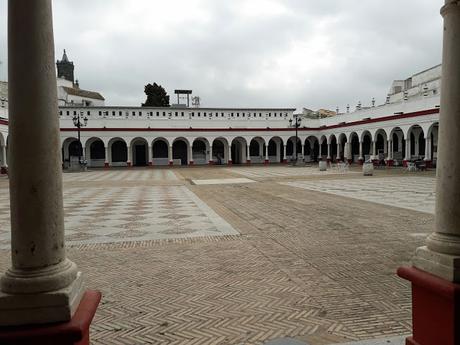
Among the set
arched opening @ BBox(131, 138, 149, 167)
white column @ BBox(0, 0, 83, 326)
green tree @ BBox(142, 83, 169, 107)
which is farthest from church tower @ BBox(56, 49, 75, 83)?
white column @ BBox(0, 0, 83, 326)

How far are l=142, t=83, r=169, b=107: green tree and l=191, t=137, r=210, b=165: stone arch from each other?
1947cm

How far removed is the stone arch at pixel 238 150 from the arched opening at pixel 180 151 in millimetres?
7848

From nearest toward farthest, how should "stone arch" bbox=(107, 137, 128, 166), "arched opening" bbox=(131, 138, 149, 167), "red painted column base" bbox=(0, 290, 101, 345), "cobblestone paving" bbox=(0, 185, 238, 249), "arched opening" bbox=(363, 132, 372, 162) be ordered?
"red painted column base" bbox=(0, 290, 101, 345) < "cobblestone paving" bbox=(0, 185, 238, 249) < "arched opening" bbox=(363, 132, 372, 162) < "stone arch" bbox=(107, 137, 128, 166) < "arched opening" bbox=(131, 138, 149, 167)

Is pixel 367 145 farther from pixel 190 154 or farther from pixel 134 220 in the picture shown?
pixel 134 220

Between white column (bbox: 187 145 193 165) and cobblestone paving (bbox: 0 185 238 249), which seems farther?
white column (bbox: 187 145 193 165)

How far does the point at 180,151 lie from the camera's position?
56531 millimetres

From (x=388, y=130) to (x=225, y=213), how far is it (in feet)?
110

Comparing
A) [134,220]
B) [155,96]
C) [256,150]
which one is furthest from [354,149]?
[134,220]

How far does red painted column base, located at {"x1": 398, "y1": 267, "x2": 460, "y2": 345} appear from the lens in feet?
9.43

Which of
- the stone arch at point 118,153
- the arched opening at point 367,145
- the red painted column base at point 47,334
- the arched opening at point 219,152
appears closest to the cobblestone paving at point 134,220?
the red painted column base at point 47,334

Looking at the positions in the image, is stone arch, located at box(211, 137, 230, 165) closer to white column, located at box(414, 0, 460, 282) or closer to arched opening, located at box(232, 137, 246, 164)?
arched opening, located at box(232, 137, 246, 164)

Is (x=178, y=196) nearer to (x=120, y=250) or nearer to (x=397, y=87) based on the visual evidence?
(x=120, y=250)

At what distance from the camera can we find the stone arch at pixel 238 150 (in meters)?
57.5

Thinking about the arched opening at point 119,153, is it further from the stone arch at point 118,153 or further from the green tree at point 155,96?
Answer: the green tree at point 155,96
